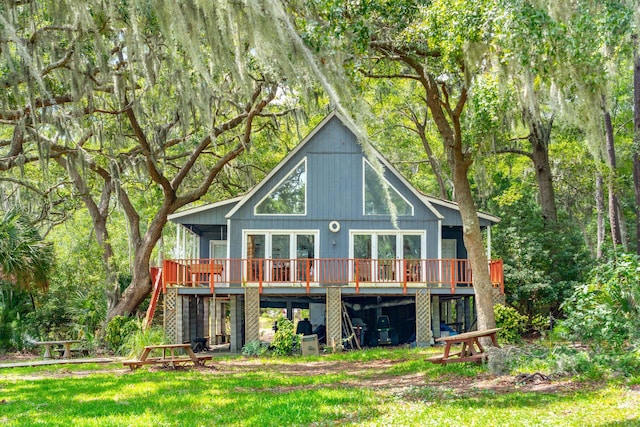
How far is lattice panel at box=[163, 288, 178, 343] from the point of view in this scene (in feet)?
60.3

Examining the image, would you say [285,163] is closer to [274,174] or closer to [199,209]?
[274,174]

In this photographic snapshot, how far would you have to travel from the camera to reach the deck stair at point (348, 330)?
18.8 metres

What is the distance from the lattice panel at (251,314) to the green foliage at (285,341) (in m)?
0.80

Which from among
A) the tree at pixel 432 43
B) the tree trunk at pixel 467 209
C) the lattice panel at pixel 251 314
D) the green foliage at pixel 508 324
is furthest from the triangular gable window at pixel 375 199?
the tree trunk at pixel 467 209

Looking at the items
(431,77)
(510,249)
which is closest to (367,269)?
(510,249)

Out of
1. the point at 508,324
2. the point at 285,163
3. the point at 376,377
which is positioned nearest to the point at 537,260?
the point at 508,324

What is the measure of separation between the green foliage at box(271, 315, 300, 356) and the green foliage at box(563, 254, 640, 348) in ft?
25.0

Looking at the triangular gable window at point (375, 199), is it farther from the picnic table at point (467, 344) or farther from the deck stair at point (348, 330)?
the picnic table at point (467, 344)

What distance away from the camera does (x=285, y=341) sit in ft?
56.6

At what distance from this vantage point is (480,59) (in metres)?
11.5

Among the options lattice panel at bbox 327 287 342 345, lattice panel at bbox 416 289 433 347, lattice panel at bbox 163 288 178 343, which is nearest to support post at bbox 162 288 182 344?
lattice panel at bbox 163 288 178 343

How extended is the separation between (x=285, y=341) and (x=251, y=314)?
1448mm

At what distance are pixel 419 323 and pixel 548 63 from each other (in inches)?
387

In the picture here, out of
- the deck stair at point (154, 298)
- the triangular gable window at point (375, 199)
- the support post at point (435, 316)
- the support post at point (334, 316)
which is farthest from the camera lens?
the triangular gable window at point (375, 199)
